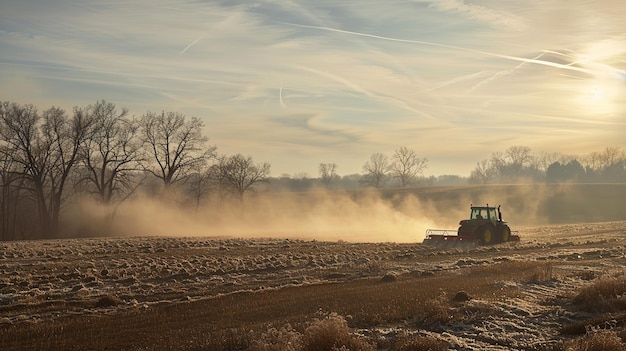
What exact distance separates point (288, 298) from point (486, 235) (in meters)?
24.2

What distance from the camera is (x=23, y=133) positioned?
200 feet

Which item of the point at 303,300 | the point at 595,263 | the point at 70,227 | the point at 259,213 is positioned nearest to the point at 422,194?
the point at 259,213

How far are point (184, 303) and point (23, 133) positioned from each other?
2043 inches

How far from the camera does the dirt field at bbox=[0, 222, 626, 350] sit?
13562mm

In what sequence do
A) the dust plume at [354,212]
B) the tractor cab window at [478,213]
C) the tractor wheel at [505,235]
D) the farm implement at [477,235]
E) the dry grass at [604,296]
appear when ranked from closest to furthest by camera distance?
1. the dry grass at [604,296]
2. the farm implement at [477,235]
3. the tractor wheel at [505,235]
4. the tractor cab window at [478,213]
5. the dust plume at [354,212]

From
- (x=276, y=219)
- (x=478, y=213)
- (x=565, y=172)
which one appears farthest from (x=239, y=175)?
(x=565, y=172)

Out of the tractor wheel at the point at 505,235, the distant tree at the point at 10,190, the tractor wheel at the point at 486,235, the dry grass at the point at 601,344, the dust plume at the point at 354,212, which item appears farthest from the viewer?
the dust plume at the point at 354,212

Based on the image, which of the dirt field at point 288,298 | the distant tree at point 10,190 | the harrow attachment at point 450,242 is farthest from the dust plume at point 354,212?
the dirt field at point 288,298

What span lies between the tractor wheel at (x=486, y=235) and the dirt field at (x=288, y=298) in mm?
5170

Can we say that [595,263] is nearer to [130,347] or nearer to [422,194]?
[130,347]

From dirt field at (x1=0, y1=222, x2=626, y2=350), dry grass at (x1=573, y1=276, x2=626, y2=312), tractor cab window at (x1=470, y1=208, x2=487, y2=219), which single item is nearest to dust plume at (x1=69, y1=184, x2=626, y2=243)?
tractor cab window at (x1=470, y1=208, x2=487, y2=219)

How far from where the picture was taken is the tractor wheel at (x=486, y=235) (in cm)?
3894

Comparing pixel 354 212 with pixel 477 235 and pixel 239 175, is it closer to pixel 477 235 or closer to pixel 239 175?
pixel 239 175

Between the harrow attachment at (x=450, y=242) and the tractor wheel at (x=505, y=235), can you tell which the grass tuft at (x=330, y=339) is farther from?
the tractor wheel at (x=505, y=235)
